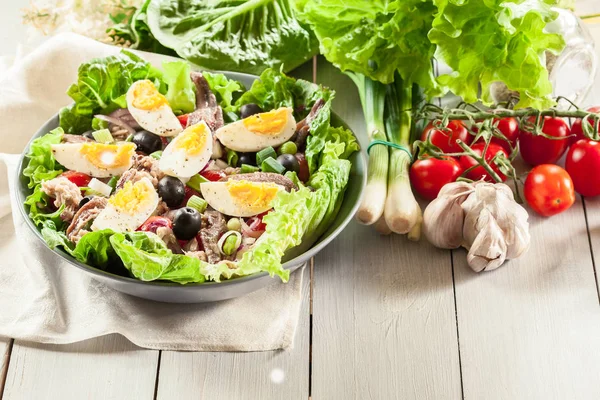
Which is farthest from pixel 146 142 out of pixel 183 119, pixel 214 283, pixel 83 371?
pixel 83 371

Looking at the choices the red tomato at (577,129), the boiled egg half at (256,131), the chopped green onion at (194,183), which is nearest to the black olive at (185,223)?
the chopped green onion at (194,183)

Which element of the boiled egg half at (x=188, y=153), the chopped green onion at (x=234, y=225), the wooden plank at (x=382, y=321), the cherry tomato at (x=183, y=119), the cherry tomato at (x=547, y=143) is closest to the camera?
the wooden plank at (x=382, y=321)

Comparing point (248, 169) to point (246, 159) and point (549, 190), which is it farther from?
point (549, 190)

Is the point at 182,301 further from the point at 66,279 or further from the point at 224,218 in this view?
the point at 66,279

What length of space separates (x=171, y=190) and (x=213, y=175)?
9.0 inches

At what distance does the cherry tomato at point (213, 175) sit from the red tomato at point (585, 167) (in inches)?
62.0

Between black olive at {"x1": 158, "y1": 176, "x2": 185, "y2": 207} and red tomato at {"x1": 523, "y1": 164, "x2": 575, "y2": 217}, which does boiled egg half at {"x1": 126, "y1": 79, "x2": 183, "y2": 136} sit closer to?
black olive at {"x1": 158, "y1": 176, "x2": 185, "y2": 207}

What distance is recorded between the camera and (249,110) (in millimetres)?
3137

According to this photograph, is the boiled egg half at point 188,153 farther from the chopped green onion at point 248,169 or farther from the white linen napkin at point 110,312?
the white linen napkin at point 110,312

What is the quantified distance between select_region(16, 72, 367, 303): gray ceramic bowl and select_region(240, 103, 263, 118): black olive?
50cm

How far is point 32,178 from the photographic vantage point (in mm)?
2756

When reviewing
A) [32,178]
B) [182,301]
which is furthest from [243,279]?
[32,178]

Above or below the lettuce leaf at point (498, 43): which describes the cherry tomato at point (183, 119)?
below

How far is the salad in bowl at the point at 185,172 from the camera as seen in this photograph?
242 cm
